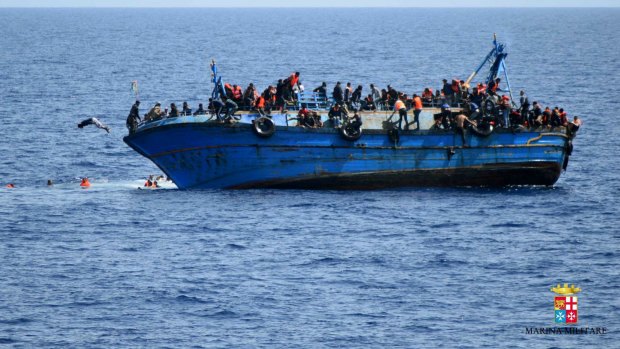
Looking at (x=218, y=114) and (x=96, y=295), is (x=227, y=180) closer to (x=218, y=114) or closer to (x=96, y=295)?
(x=218, y=114)

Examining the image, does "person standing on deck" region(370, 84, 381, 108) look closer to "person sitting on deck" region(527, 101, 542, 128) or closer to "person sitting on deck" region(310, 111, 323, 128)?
"person sitting on deck" region(310, 111, 323, 128)

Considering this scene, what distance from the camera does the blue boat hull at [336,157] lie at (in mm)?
64375

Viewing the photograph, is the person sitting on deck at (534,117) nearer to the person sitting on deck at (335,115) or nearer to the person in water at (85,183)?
the person sitting on deck at (335,115)

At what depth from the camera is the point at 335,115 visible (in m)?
65.2

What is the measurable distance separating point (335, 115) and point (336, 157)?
84.2 inches

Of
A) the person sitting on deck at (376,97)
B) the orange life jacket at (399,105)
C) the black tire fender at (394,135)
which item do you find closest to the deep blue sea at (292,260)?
the black tire fender at (394,135)

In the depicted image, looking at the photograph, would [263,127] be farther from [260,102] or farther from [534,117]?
[534,117]

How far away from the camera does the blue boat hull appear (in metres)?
64.4

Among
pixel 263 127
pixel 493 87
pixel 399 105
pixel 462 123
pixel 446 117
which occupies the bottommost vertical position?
pixel 462 123

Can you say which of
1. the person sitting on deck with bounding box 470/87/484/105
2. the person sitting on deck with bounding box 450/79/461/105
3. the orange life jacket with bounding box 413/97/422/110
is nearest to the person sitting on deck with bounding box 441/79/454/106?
the person sitting on deck with bounding box 450/79/461/105

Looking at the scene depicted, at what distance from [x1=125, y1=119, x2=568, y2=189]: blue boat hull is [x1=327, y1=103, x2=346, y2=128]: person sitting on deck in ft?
2.97

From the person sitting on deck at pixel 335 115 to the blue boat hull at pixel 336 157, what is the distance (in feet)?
2.97

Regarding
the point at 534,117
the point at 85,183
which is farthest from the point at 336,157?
the point at 85,183

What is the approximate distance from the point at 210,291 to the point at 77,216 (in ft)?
49.1
